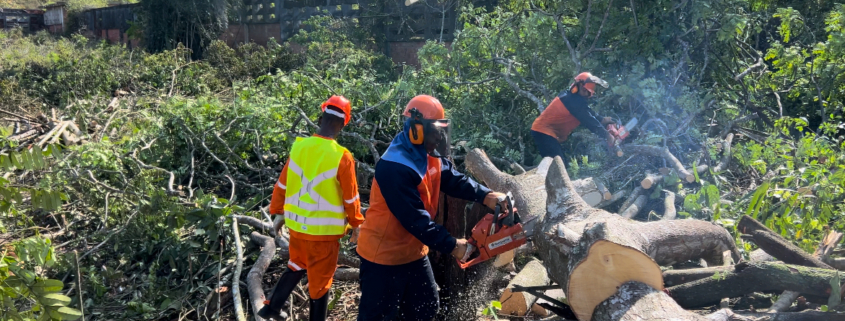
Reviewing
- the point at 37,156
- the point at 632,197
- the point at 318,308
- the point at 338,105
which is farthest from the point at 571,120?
the point at 37,156

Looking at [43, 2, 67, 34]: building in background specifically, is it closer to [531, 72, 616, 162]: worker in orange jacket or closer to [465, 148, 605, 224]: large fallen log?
[531, 72, 616, 162]: worker in orange jacket

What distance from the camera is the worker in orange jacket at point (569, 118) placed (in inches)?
220

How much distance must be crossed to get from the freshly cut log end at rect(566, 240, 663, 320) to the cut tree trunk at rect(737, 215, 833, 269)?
3.24 feet

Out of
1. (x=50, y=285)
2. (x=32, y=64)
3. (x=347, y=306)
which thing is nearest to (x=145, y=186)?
(x=347, y=306)

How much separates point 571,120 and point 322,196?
3296mm

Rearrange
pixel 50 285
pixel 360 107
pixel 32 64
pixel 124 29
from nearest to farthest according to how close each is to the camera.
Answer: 1. pixel 50 285
2. pixel 360 107
3. pixel 32 64
4. pixel 124 29

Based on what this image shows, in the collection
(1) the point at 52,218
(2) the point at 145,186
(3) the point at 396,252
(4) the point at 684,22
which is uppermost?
(4) the point at 684,22

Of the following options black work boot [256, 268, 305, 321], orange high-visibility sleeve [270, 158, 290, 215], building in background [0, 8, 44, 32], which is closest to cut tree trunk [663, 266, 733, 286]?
black work boot [256, 268, 305, 321]

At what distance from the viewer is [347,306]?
4.12 metres

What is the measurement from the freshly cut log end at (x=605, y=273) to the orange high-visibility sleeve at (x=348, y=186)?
1247mm

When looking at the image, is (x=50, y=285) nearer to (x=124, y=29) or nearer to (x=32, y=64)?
(x=32, y=64)

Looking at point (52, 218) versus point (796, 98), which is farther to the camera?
point (796, 98)

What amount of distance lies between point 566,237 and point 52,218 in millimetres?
5203

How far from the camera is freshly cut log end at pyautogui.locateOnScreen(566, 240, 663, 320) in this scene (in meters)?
2.66
